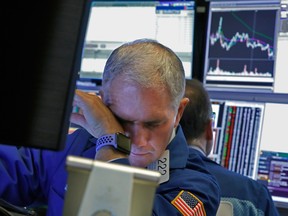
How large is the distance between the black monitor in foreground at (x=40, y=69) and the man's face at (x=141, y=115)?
21.3 inches

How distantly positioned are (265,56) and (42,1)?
168 centimetres

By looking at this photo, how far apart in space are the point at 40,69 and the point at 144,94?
0.60 metres

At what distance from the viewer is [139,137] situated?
1.17m

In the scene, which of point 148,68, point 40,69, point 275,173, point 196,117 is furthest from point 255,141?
point 40,69

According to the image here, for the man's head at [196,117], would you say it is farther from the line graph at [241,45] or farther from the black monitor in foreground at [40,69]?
the black monitor in foreground at [40,69]

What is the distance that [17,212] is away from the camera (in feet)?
2.64

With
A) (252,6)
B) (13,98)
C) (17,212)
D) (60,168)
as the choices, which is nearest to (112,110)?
(60,168)

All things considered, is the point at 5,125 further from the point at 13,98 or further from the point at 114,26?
the point at 114,26

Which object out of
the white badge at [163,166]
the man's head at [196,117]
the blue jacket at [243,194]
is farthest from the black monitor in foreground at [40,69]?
the man's head at [196,117]

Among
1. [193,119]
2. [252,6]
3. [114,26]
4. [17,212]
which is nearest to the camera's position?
[17,212]

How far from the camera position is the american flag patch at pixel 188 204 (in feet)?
3.68

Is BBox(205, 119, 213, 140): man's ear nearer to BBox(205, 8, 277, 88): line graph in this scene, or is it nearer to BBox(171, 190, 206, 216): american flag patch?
BBox(205, 8, 277, 88): line graph

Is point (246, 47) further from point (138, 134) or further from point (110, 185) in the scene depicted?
point (110, 185)

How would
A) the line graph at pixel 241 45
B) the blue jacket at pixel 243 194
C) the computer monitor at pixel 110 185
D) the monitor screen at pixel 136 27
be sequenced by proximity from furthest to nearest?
the monitor screen at pixel 136 27 < the line graph at pixel 241 45 < the blue jacket at pixel 243 194 < the computer monitor at pixel 110 185
